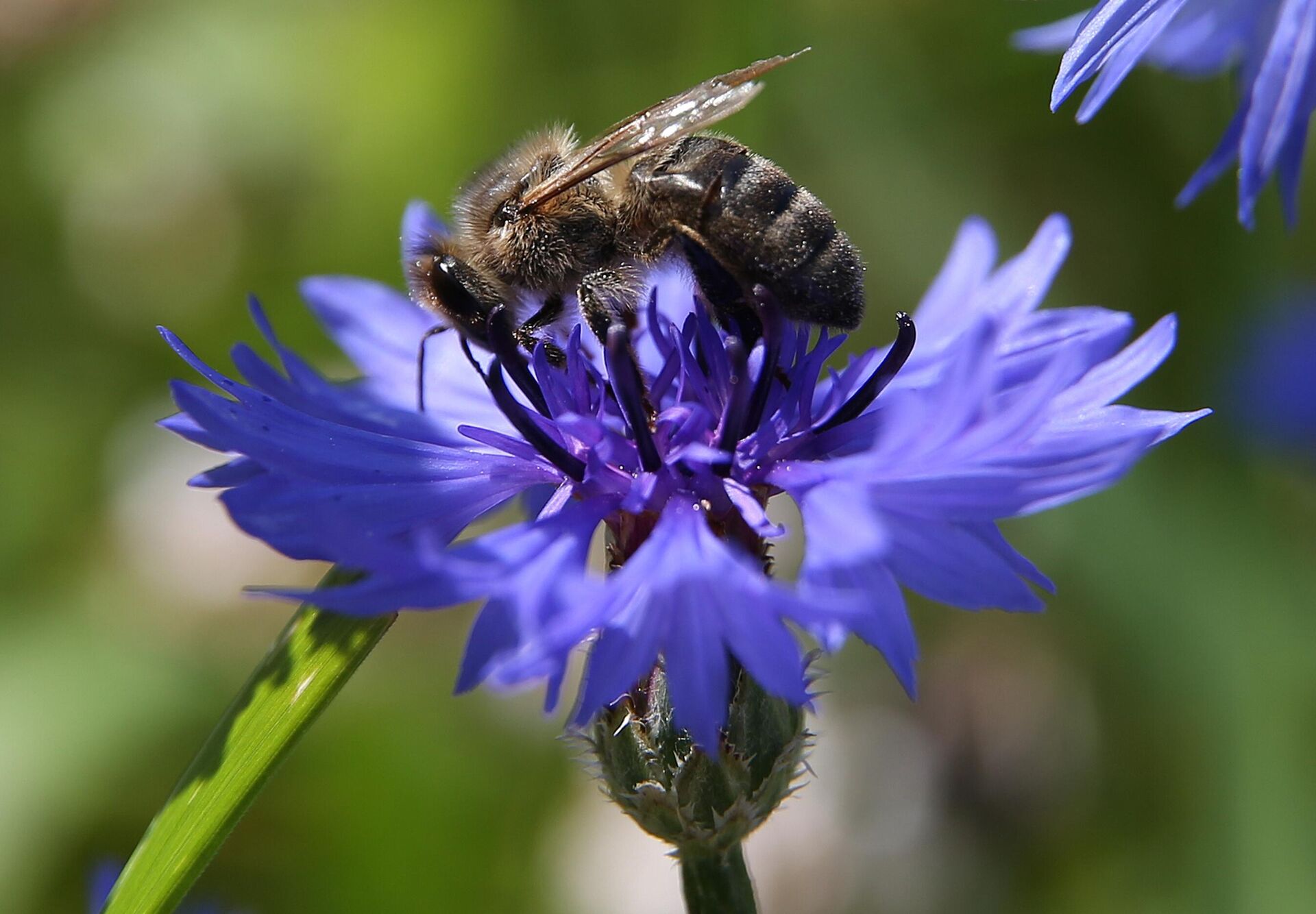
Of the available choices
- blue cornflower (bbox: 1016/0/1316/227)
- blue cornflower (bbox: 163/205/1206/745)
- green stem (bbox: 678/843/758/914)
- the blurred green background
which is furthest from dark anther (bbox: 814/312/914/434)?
the blurred green background

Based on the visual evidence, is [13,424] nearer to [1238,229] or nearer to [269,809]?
[269,809]

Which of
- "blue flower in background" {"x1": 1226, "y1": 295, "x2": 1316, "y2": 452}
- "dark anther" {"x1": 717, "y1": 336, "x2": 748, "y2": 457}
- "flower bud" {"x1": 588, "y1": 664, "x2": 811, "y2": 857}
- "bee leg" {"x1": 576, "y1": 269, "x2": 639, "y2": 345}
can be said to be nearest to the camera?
"flower bud" {"x1": 588, "y1": 664, "x2": 811, "y2": 857}

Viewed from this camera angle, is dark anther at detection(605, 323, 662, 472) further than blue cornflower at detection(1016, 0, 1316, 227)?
Yes

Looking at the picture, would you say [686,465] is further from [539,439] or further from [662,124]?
[662,124]

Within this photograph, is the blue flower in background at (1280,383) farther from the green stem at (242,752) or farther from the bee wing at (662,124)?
the green stem at (242,752)

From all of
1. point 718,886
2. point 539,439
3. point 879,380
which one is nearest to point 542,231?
point 539,439

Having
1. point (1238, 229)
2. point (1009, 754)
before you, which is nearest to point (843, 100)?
point (1238, 229)

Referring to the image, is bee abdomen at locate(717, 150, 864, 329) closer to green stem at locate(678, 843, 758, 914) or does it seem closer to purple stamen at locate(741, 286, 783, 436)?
purple stamen at locate(741, 286, 783, 436)
